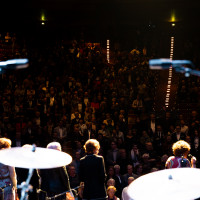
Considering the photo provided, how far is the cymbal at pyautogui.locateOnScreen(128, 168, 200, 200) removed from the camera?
3498 mm

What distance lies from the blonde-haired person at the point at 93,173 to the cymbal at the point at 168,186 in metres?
1.29

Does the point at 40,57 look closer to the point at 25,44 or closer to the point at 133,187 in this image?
the point at 25,44

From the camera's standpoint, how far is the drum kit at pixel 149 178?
352 centimetres

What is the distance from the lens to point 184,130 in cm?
1071

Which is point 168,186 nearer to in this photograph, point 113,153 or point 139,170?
point 139,170

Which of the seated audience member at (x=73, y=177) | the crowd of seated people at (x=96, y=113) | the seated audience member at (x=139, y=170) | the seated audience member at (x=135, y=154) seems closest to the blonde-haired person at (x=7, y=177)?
the crowd of seated people at (x=96, y=113)

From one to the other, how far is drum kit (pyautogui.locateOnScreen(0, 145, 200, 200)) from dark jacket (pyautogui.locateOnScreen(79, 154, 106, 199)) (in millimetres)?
742

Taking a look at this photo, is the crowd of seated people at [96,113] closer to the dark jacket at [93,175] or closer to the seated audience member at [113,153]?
the seated audience member at [113,153]

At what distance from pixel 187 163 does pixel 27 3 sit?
1207cm

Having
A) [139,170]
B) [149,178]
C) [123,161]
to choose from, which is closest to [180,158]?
[149,178]

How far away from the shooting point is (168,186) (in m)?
3.63

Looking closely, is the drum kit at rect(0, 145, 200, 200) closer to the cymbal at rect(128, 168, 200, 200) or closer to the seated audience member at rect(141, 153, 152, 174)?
the cymbal at rect(128, 168, 200, 200)

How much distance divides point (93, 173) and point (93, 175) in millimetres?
30

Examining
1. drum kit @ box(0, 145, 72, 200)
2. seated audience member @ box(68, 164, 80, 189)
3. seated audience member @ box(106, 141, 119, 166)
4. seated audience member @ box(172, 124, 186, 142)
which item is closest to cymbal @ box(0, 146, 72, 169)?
drum kit @ box(0, 145, 72, 200)
